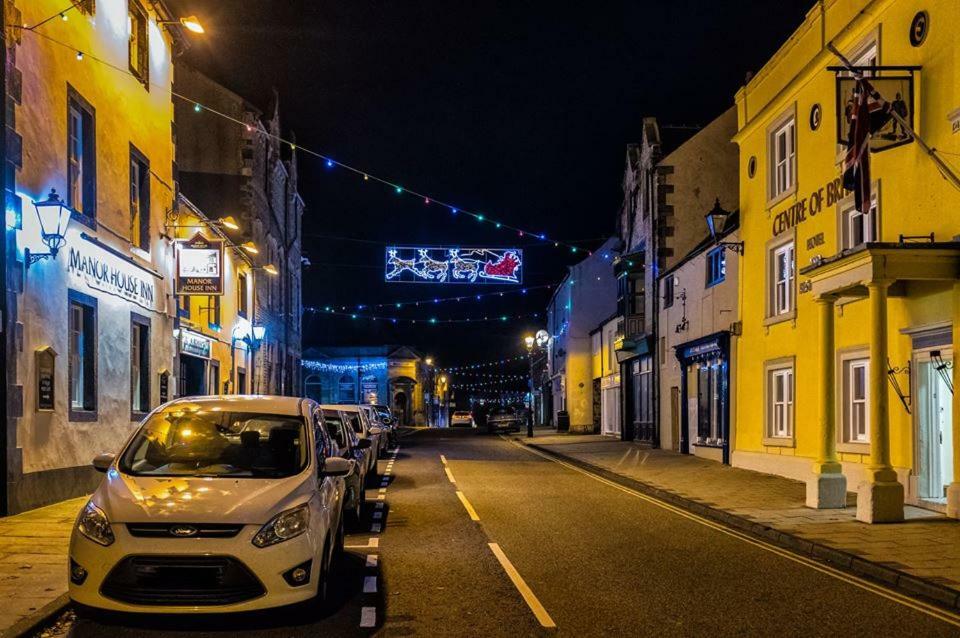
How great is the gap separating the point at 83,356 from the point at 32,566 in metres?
7.56

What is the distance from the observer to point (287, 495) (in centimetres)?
716

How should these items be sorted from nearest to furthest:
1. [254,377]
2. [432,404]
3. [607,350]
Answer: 1. [254,377]
2. [607,350]
3. [432,404]

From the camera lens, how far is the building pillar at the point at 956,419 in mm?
12500

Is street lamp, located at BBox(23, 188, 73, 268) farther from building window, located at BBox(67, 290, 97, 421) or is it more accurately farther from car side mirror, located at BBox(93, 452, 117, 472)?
car side mirror, located at BBox(93, 452, 117, 472)

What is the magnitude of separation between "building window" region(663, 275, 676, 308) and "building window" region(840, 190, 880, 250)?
12607mm

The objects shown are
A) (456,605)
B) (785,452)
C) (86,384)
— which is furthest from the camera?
(785,452)

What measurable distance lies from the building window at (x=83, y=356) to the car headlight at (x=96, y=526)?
8921 millimetres

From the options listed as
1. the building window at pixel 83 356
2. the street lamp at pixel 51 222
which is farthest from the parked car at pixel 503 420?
the street lamp at pixel 51 222

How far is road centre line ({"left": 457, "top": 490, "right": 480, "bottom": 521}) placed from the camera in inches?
532

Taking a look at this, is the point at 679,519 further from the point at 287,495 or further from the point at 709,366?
the point at 709,366

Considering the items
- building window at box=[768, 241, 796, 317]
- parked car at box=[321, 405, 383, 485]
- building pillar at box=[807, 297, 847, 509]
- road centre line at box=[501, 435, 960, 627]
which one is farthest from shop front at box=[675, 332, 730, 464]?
parked car at box=[321, 405, 383, 485]

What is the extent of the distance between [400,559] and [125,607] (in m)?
3.94

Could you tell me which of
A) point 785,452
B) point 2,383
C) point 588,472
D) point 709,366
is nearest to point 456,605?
point 2,383

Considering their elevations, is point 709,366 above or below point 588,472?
above
